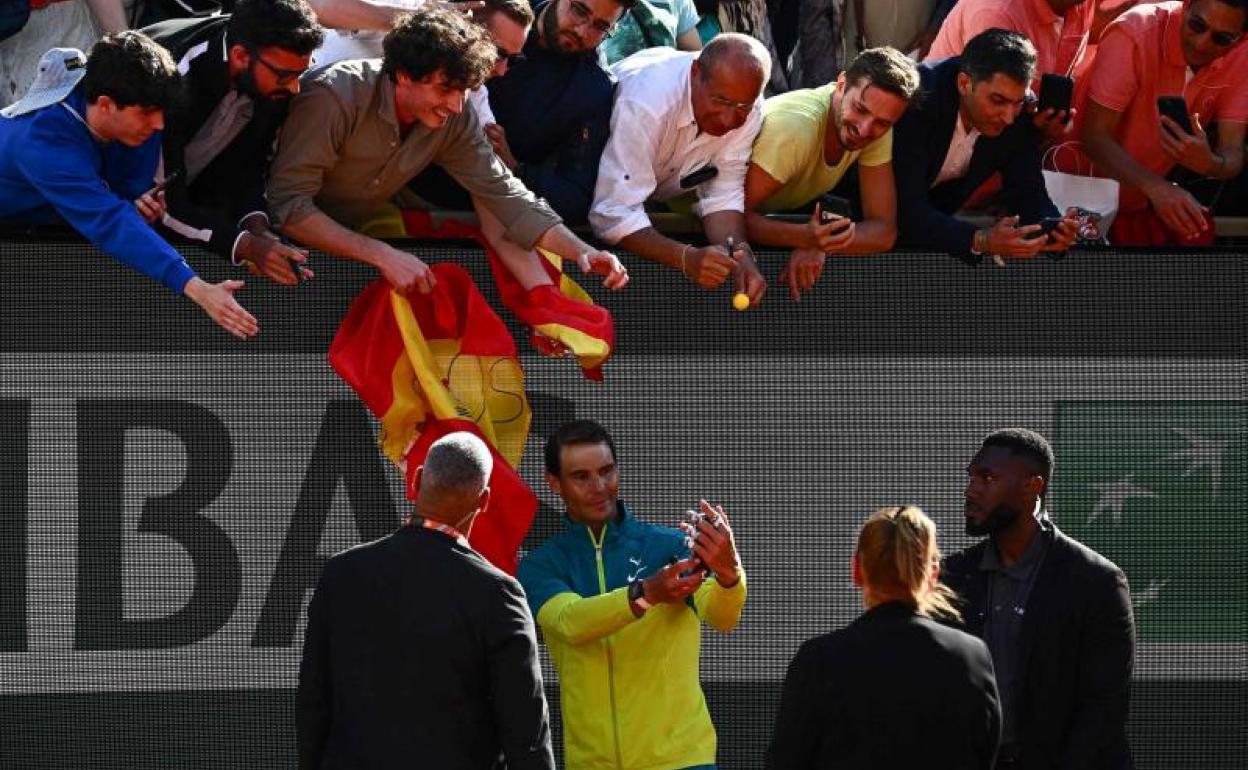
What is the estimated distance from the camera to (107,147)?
17.5 feet

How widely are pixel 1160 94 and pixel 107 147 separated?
3.26 meters

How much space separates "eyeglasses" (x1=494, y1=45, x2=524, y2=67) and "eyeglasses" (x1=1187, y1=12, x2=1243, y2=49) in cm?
214

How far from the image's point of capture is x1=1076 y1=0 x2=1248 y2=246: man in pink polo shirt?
6.27 m

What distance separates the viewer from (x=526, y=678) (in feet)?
14.6

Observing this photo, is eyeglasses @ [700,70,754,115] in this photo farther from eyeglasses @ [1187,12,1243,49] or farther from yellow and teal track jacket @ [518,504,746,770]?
eyeglasses @ [1187,12,1243,49]

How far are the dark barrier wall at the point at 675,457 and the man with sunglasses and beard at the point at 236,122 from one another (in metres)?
0.19

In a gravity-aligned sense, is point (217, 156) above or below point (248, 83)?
below

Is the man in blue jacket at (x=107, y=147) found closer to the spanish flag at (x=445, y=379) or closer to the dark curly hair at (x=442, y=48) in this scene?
the spanish flag at (x=445, y=379)

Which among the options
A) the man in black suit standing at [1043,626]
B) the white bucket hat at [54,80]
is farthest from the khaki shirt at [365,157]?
the man in black suit standing at [1043,626]

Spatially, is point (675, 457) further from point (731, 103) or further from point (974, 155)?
point (974, 155)

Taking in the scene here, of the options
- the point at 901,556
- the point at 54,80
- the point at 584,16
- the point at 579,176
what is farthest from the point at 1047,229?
the point at 54,80

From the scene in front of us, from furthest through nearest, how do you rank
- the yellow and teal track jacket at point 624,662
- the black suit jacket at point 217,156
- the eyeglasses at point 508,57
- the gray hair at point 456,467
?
the eyeglasses at point 508,57
the black suit jacket at point 217,156
the yellow and teal track jacket at point 624,662
the gray hair at point 456,467

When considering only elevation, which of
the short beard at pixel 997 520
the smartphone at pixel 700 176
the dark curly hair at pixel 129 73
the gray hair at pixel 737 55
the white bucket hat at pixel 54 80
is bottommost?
the white bucket hat at pixel 54 80

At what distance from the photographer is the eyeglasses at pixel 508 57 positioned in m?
5.79
